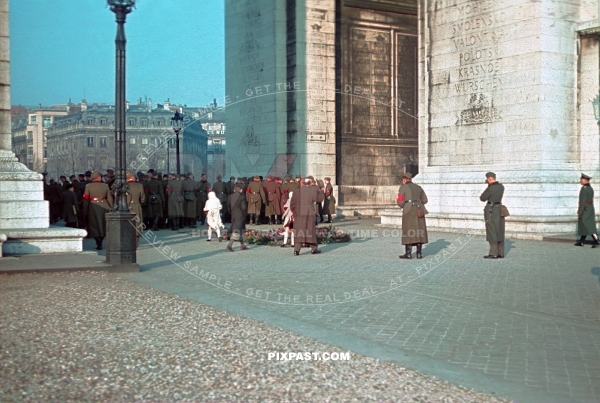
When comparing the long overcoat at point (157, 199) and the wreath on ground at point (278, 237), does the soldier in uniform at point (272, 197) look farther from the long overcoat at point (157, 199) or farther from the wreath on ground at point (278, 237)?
the wreath on ground at point (278, 237)

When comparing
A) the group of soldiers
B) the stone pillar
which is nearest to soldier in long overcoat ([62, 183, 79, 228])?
the stone pillar

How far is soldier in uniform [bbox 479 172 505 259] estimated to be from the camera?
1584 centimetres

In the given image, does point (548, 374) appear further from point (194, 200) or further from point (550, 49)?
point (194, 200)

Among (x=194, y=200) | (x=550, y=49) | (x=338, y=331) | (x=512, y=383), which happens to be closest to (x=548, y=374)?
(x=512, y=383)

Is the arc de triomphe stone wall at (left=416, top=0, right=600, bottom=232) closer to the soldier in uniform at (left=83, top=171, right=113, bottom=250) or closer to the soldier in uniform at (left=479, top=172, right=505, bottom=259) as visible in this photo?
the soldier in uniform at (left=479, top=172, right=505, bottom=259)

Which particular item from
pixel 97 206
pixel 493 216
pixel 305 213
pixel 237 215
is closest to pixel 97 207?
pixel 97 206

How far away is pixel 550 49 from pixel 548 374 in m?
15.3

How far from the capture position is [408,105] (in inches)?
1248

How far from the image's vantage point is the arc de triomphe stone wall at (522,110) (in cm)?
2034

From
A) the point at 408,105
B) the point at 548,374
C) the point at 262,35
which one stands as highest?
the point at 262,35

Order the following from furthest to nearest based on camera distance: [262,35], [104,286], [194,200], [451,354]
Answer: [262,35], [194,200], [104,286], [451,354]

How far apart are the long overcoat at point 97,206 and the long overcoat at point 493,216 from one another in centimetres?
857

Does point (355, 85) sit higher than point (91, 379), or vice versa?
point (355, 85)

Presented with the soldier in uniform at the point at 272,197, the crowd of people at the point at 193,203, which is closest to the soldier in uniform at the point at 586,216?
the crowd of people at the point at 193,203
